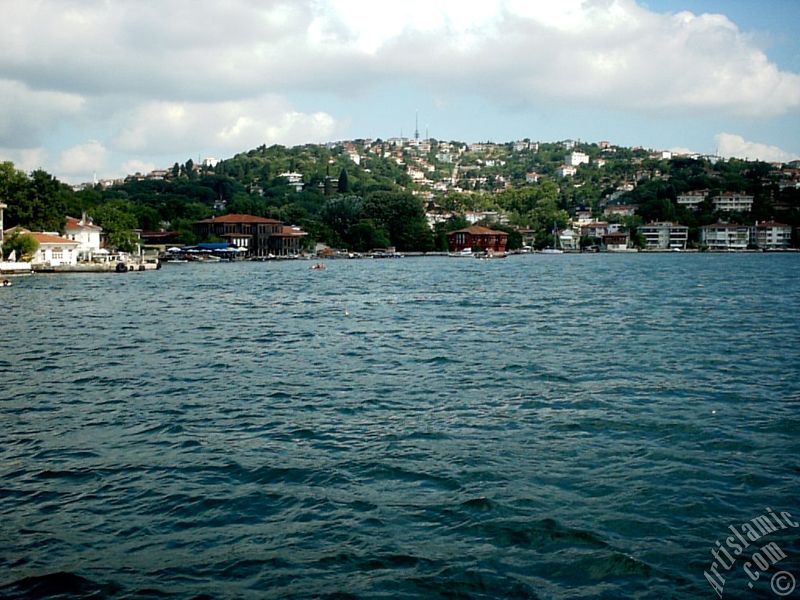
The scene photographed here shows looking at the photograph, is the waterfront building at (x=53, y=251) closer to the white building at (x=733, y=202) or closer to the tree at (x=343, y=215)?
the tree at (x=343, y=215)

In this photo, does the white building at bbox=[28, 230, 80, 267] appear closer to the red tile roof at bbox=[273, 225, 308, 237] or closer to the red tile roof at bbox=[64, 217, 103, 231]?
→ the red tile roof at bbox=[64, 217, 103, 231]

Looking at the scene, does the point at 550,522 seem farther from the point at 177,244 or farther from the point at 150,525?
the point at 177,244

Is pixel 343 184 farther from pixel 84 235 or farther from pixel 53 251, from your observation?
pixel 53 251

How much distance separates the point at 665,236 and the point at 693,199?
25.0 m

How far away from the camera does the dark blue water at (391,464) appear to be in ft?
22.8

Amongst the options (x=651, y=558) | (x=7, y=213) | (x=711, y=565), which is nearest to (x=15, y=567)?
(x=651, y=558)

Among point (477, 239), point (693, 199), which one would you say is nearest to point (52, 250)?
point (477, 239)

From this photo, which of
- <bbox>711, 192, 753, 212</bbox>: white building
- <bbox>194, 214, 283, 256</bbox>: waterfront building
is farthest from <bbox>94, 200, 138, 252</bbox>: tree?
<bbox>711, 192, 753, 212</bbox>: white building

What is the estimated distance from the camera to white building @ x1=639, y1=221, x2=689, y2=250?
152375 mm

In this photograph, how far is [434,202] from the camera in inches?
7525

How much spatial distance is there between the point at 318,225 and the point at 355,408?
4666 inches

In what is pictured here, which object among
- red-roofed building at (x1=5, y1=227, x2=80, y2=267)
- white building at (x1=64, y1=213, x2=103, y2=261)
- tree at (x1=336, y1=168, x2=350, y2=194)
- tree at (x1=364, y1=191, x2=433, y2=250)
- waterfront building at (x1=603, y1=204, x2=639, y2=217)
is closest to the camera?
red-roofed building at (x1=5, y1=227, x2=80, y2=267)

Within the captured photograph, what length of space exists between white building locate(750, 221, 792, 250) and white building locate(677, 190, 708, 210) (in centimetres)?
2277

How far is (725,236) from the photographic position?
5955 inches
